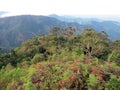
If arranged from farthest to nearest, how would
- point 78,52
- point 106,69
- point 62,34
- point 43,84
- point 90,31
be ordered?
point 62,34, point 90,31, point 78,52, point 106,69, point 43,84

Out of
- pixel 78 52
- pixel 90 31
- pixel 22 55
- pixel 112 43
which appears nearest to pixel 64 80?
pixel 78 52

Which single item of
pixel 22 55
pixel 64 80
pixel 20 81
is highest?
pixel 64 80

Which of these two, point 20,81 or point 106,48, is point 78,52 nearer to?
point 106,48

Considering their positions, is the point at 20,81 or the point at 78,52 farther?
the point at 78,52

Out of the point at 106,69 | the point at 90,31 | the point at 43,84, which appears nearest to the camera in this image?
the point at 43,84

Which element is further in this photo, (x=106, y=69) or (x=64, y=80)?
(x=106, y=69)

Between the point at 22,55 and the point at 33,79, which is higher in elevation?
the point at 33,79

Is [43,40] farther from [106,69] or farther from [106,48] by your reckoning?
[106,69]

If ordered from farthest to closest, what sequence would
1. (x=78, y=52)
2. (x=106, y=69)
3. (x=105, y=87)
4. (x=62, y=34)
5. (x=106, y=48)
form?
1. (x=62, y=34)
2. (x=106, y=48)
3. (x=78, y=52)
4. (x=106, y=69)
5. (x=105, y=87)

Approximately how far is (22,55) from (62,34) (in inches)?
594

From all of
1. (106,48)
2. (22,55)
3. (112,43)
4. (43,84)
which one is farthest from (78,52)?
(43,84)

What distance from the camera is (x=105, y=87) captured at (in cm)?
2025

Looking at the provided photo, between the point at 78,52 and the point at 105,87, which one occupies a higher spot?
the point at 105,87

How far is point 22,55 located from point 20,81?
20464 millimetres
